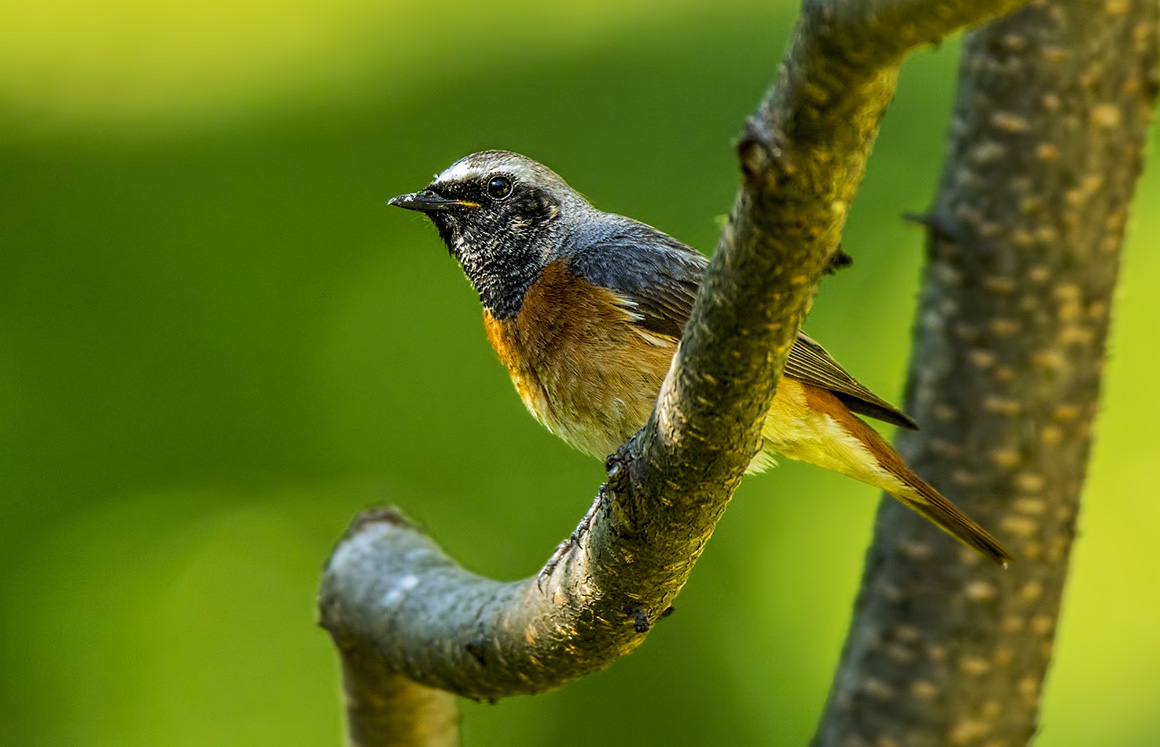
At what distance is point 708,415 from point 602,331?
1.69m

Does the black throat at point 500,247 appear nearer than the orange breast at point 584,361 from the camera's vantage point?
No

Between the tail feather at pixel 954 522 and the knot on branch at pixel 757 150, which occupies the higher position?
the tail feather at pixel 954 522

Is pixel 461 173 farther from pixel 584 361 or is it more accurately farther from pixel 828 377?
pixel 828 377

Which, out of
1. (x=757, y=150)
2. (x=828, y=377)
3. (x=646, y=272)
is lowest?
(x=757, y=150)

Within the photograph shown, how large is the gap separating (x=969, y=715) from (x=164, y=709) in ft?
13.4

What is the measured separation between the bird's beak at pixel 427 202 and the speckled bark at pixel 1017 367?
1.58 m

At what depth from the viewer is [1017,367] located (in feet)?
12.0

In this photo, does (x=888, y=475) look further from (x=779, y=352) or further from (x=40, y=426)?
(x=40, y=426)

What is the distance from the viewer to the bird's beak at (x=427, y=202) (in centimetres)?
414

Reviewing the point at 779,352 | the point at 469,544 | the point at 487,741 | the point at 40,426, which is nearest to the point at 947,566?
the point at 779,352

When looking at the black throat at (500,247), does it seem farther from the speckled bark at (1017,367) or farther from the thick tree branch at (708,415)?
the speckled bark at (1017,367)

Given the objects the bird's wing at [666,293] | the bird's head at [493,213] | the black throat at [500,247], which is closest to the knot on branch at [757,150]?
the bird's wing at [666,293]

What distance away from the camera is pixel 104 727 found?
6027mm

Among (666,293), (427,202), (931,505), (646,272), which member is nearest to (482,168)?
(427,202)
